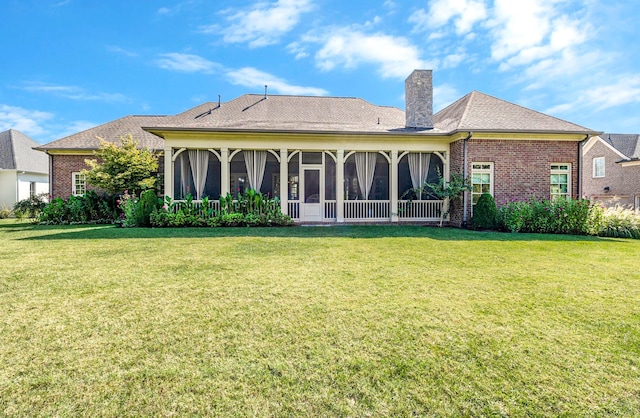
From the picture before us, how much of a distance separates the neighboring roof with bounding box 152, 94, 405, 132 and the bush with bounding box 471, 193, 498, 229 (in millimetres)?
4186

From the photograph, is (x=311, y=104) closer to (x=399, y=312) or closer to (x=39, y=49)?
(x=39, y=49)

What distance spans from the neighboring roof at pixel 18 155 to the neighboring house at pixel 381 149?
9.07 meters

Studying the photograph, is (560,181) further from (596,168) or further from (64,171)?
(64,171)

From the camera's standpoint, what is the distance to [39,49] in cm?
1203

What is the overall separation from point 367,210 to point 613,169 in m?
19.5

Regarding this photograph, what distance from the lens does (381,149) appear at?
11.9 meters

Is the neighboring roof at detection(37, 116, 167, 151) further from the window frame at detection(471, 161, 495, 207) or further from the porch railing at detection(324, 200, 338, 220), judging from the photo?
the window frame at detection(471, 161, 495, 207)

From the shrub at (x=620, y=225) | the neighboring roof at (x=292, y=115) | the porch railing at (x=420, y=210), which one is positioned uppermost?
the neighboring roof at (x=292, y=115)

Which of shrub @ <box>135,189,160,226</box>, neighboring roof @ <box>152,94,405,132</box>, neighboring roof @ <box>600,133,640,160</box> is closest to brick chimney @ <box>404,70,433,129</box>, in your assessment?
neighboring roof @ <box>152,94,405,132</box>

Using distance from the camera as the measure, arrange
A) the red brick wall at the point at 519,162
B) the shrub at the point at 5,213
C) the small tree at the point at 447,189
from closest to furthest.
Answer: the small tree at the point at 447,189, the red brick wall at the point at 519,162, the shrub at the point at 5,213

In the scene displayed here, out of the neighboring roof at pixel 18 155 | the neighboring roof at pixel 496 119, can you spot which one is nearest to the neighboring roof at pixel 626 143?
the neighboring roof at pixel 496 119

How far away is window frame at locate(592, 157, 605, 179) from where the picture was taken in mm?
21703

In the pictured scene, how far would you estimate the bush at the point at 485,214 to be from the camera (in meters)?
10.4

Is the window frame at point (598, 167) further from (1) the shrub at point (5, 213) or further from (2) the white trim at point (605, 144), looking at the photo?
(1) the shrub at point (5, 213)
